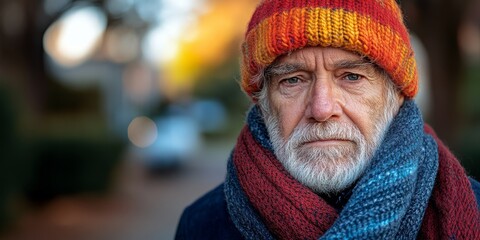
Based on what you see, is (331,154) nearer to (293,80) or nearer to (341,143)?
(341,143)

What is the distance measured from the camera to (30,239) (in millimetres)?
9320

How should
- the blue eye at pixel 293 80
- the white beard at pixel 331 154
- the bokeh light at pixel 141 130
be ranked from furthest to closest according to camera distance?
the bokeh light at pixel 141 130 → the blue eye at pixel 293 80 → the white beard at pixel 331 154

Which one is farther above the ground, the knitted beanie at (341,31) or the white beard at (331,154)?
the knitted beanie at (341,31)

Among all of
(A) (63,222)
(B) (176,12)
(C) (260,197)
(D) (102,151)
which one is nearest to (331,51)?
(C) (260,197)

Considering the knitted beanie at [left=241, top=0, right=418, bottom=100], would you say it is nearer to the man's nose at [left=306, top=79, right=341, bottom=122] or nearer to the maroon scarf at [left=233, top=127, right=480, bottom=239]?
the man's nose at [left=306, top=79, right=341, bottom=122]

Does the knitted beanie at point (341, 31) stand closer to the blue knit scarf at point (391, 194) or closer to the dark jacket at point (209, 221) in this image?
the blue knit scarf at point (391, 194)

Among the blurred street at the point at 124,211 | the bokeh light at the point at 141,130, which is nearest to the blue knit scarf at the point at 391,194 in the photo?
the blurred street at the point at 124,211

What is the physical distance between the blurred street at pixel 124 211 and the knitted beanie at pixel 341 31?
727cm

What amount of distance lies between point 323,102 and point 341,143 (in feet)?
0.54

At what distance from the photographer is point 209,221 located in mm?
2941

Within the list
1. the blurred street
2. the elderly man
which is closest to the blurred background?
the blurred street

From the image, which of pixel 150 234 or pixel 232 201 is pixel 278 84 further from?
pixel 150 234

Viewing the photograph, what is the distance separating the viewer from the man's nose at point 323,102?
2.50 metres

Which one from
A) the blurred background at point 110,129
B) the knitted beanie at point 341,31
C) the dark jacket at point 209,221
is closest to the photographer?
the knitted beanie at point 341,31
